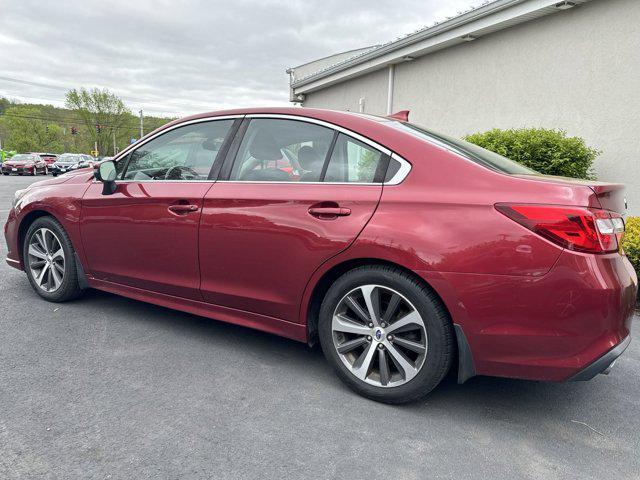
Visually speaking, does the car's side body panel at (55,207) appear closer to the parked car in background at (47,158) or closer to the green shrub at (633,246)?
the green shrub at (633,246)

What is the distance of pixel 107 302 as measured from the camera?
4191 millimetres

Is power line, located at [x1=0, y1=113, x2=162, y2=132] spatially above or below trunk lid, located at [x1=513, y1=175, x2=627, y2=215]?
above

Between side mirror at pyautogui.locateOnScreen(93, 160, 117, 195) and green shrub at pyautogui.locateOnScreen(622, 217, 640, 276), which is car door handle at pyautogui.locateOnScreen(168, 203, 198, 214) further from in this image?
green shrub at pyautogui.locateOnScreen(622, 217, 640, 276)

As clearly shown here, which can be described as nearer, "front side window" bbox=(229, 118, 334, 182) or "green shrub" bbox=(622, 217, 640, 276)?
"front side window" bbox=(229, 118, 334, 182)

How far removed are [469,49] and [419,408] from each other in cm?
806

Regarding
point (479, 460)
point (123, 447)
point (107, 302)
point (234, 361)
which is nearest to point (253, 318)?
point (234, 361)

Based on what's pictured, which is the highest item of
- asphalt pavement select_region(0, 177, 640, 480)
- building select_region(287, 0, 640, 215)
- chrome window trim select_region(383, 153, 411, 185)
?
building select_region(287, 0, 640, 215)

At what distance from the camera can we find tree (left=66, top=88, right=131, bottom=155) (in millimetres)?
81562

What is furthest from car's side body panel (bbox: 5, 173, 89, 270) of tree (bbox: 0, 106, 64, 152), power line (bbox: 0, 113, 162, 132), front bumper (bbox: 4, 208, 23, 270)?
tree (bbox: 0, 106, 64, 152)

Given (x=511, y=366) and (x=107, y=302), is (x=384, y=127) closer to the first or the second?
(x=511, y=366)

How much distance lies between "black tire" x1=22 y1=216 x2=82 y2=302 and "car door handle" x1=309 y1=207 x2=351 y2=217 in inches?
91.3

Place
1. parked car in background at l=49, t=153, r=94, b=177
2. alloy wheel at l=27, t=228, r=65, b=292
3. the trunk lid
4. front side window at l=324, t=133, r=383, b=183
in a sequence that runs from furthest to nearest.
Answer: parked car in background at l=49, t=153, r=94, b=177, alloy wheel at l=27, t=228, r=65, b=292, front side window at l=324, t=133, r=383, b=183, the trunk lid

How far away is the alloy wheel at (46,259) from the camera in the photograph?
4027mm

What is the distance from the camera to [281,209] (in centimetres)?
281
